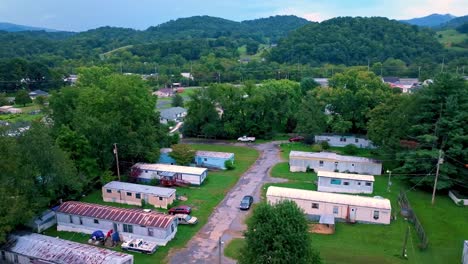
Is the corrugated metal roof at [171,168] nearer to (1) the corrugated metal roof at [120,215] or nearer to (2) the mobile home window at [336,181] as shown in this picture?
(1) the corrugated metal roof at [120,215]

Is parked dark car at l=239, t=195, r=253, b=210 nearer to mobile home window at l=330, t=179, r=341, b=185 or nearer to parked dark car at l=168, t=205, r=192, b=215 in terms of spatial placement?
parked dark car at l=168, t=205, r=192, b=215

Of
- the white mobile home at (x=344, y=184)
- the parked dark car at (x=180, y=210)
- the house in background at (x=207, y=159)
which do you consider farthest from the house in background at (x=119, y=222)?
the white mobile home at (x=344, y=184)

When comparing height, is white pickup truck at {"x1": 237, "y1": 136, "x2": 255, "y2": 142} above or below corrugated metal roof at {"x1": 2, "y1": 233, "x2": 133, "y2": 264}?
below

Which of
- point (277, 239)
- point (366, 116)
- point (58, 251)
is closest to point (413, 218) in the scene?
point (277, 239)

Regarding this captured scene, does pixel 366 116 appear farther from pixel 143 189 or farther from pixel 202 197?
pixel 143 189

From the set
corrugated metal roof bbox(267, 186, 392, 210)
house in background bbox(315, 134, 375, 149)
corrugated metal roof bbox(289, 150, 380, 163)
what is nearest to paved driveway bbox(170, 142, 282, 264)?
corrugated metal roof bbox(267, 186, 392, 210)
